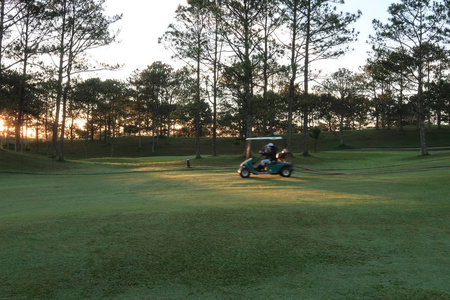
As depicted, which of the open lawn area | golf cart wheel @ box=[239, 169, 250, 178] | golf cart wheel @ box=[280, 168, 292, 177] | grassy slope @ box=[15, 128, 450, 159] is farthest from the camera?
grassy slope @ box=[15, 128, 450, 159]

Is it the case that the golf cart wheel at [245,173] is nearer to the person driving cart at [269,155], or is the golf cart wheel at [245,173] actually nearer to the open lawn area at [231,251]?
the person driving cart at [269,155]

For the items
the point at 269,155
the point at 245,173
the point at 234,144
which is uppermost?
the point at 234,144

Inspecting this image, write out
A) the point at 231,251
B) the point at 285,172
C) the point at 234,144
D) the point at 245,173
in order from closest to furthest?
the point at 231,251 < the point at 245,173 < the point at 285,172 < the point at 234,144

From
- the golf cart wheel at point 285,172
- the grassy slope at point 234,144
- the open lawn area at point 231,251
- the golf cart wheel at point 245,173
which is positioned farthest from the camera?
the grassy slope at point 234,144

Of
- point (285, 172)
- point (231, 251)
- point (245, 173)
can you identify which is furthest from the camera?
point (285, 172)

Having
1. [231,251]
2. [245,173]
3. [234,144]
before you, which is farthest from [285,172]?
[234,144]

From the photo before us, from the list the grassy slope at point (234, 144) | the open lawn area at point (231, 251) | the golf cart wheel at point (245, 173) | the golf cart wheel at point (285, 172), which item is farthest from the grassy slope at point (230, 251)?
the grassy slope at point (234, 144)

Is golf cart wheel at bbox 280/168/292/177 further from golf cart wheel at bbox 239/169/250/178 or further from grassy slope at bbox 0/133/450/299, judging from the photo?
grassy slope at bbox 0/133/450/299

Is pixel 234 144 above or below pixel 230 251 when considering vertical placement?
above

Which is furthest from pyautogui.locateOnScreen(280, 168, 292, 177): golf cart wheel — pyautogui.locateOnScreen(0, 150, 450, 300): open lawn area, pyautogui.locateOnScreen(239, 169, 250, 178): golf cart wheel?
pyautogui.locateOnScreen(0, 150, 450, 300): open lawn area

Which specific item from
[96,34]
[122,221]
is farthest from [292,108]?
[122,221]

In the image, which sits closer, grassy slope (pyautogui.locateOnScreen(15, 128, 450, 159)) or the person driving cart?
the person driving cart

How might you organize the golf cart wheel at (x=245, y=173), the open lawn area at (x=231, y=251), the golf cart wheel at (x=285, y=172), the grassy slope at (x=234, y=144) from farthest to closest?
the grassy slope at (x=234, y=144) → the golf cart wheel at (x=285, y=172) → the golf cart wheel at (x=245, y=173) → the open lawn area at (x=231, y=251)

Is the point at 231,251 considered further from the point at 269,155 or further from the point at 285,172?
the point at 285,172
